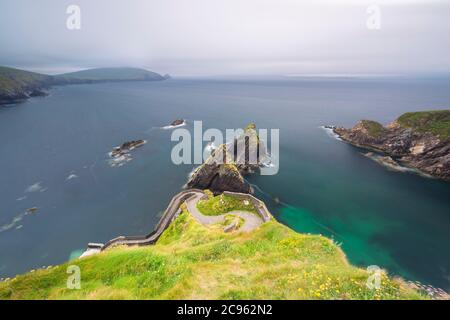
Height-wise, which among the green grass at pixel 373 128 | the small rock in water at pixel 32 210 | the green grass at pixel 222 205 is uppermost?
the green grass at pixel 373 128

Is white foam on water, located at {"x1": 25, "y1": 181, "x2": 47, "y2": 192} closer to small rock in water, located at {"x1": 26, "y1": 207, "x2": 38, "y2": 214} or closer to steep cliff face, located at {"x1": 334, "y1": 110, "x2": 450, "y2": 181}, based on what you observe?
small rock in water, located at {"x1": 26, "y1": 207, "x2": 38, "y2": 214}

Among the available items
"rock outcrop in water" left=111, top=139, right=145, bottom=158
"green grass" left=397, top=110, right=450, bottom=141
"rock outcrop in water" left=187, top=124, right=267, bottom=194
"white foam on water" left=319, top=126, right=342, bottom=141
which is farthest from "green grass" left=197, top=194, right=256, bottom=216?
"white foam on water" left=319, top=126, right=342, bottom=141

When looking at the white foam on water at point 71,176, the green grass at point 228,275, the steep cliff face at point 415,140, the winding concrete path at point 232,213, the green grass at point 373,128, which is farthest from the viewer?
the green grass at point 373,128

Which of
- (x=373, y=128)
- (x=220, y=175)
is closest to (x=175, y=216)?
(x=220, y=175)

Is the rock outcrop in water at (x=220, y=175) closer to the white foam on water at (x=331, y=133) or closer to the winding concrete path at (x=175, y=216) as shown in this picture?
the winding concrete path at (x=175, y=216)

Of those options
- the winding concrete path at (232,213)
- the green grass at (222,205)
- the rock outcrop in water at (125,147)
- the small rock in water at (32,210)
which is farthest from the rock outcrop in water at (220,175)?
the rock outcrop in water at (125,147)

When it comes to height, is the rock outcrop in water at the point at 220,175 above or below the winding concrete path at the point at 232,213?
above
